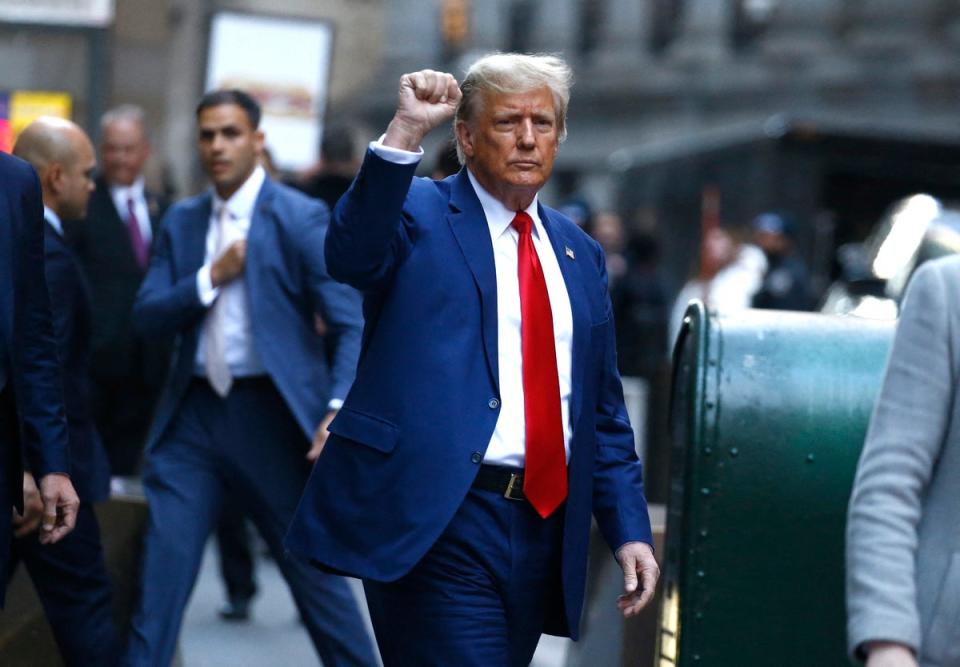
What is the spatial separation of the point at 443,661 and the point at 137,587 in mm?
2220

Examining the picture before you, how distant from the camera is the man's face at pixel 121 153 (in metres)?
8.77

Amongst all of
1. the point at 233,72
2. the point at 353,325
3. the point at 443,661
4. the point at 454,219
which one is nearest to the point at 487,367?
the point at 454,219

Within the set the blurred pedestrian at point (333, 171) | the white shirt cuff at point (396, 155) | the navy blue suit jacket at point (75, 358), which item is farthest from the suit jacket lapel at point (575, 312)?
the blurred pedestrian at point (333, 171)

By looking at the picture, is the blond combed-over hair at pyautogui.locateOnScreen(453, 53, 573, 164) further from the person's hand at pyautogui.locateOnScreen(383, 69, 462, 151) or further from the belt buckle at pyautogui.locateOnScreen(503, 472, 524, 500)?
the belt buckle at pyautogui.locateOnScreen(503, 472, 524, 500)

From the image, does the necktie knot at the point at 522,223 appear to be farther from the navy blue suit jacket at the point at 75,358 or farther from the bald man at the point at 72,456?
the navy blue suit jacket at the point at 75,358

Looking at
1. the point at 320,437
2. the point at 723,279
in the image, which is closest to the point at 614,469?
the point at 320,437

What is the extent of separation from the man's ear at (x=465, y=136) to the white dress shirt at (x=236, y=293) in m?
1.79

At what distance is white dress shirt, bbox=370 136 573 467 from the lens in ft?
13.7

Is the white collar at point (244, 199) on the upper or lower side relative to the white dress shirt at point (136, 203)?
upper

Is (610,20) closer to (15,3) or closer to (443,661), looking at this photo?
(15,3)

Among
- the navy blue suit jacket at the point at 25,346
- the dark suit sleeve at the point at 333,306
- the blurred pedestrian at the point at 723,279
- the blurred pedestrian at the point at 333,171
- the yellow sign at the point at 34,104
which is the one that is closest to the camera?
the navy blue suit jacket at the point at 25,346

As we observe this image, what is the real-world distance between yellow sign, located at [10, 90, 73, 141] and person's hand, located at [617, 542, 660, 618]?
8.74 metres

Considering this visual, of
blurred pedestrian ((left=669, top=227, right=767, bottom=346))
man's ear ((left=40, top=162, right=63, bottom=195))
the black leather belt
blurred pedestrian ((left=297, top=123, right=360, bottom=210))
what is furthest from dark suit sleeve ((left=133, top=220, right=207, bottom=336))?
blurred pedestrian ((left=669, top=227, right=767, bottom=346))

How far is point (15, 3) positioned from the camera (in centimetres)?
1177
